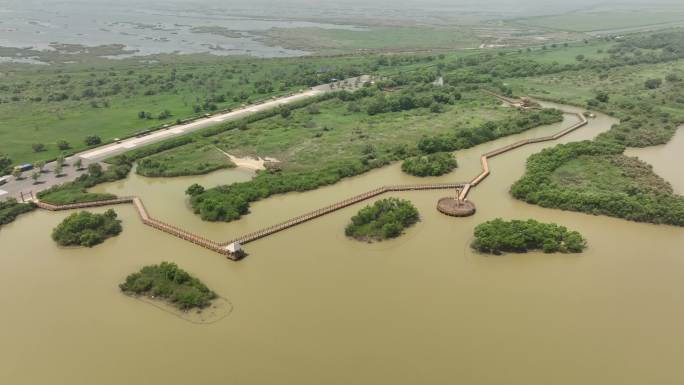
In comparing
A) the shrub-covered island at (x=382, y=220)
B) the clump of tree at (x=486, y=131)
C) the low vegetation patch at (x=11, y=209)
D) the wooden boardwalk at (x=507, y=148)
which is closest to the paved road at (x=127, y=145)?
the low vegetation patch at (x=11, y=209)

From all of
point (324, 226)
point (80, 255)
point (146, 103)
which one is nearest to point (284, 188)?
point (324, 226)

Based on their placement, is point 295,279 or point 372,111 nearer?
point 295,279

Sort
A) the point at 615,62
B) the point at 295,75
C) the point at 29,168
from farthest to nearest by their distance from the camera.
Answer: the point at 615,62
the point at 295,75
the point at 29,168

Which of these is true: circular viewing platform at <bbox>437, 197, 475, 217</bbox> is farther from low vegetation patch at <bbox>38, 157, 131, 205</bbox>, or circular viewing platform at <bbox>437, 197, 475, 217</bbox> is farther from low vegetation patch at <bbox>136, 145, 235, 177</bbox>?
low vegetation patch at <bbox>38, 157, 131, 205</bbox>

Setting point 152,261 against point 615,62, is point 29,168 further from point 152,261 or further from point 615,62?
point 615,62

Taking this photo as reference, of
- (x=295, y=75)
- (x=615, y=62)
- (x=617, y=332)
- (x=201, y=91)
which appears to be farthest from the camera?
(x=615, y=62)

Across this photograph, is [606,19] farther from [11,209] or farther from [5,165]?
[11,209]
